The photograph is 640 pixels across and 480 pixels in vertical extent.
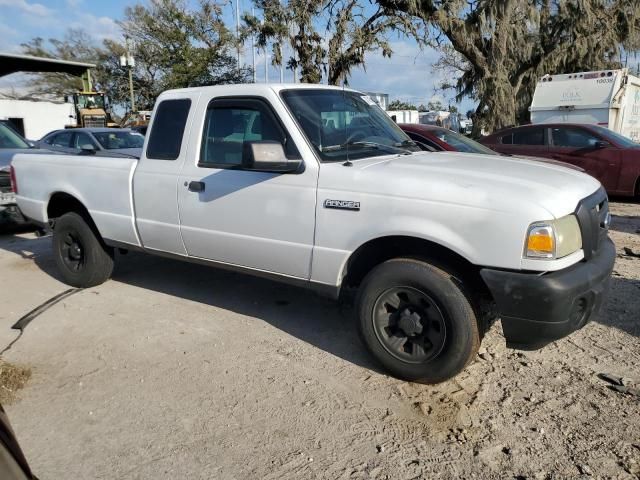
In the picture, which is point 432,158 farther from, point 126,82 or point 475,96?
point 126,82

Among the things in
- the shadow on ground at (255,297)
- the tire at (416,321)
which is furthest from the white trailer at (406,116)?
the tire at (416,321)

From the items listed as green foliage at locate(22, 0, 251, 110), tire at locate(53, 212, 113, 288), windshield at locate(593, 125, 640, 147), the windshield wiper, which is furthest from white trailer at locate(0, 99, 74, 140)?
the windshield wiper

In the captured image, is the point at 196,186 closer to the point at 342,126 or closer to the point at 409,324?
the point at 342,126

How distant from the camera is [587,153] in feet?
33.8

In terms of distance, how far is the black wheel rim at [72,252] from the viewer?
558 centimetres

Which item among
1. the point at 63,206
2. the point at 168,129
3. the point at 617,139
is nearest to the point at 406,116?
the point at 617,139

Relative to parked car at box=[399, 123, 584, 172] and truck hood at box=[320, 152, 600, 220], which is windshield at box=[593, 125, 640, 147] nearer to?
parked car at box=[399, 123, 584, 172]

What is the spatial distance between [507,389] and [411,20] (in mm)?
18888

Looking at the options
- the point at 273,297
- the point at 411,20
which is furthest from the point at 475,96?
the point at 273,297

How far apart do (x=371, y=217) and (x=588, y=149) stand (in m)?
8.43

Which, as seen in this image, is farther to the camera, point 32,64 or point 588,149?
point 32,64

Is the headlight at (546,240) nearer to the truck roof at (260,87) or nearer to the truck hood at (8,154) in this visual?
the truck roof at (260,87)

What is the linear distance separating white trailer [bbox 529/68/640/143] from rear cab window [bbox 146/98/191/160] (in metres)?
12.8

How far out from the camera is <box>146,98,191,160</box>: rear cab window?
4523 millimetres
